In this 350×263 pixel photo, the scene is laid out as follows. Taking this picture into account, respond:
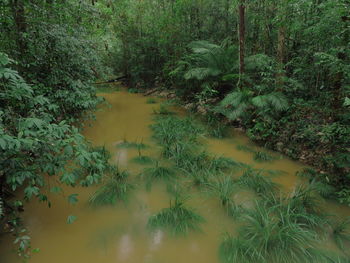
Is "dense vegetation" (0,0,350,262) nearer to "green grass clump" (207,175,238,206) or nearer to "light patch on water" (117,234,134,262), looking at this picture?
"green grass clump" (207,175,238,206)

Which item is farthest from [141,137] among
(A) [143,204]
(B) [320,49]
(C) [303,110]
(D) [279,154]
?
(B) [320,49]

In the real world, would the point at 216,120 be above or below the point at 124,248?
above

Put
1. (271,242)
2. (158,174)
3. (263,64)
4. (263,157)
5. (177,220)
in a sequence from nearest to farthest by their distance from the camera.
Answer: (271,242) < (177,220) < (158,174) < (263,157) < (263,64)

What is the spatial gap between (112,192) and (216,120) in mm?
3211

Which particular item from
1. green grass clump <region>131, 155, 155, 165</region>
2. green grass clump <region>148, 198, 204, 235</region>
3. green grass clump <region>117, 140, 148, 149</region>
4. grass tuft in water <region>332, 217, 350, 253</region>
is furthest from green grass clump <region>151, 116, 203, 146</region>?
grass tuft in water <region>332, 217, 350, 253</region>

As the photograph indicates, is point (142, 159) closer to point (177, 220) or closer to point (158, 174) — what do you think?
point (158, 174)

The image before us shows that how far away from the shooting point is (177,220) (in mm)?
2326

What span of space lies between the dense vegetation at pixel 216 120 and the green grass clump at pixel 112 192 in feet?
0.05

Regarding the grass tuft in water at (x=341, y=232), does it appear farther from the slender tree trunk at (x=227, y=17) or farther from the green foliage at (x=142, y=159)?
the slender tree trunk at (x=227, y=17)

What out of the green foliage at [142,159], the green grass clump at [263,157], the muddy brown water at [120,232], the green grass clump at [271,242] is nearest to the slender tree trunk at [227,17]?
the green grass clump at [263,157]

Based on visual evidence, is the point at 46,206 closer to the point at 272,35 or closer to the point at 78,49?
the point at 78,49

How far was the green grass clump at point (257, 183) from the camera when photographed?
286cm

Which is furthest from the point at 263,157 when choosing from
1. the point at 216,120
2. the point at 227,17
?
the point at 227,17

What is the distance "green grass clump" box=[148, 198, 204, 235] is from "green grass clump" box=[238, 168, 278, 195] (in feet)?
2.97
